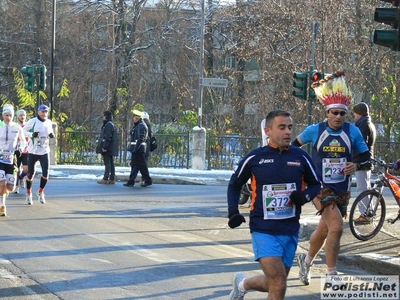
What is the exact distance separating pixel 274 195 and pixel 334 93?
224 cm

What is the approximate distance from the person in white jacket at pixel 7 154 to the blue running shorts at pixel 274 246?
7.75 metres

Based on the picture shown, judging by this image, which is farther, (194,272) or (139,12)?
(139,12)

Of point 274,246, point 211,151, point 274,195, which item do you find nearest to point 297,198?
point 274,195

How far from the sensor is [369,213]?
38.2 feet

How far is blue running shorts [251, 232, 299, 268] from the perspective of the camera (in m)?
6.40

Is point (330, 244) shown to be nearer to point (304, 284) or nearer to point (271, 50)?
point (304, 284)

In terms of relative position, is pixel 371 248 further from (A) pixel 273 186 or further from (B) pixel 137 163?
(B) pixel 137 163

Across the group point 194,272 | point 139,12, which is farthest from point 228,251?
point 139,12

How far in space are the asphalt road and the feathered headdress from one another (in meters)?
1.91

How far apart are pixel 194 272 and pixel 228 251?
69.6 inches

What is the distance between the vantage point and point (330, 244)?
26.7 ft

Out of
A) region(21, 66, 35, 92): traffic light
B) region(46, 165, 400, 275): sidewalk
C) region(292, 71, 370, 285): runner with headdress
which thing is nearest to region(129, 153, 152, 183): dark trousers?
region(46, 165, 400, 275): sidewalk

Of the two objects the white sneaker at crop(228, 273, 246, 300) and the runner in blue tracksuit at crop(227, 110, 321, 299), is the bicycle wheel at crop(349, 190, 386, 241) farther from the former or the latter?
the runner in blue tracksuit at crop(227, 110, 321, 299)

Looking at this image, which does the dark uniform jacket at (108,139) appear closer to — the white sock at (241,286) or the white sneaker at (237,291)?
the white sneaker at (237,291)
